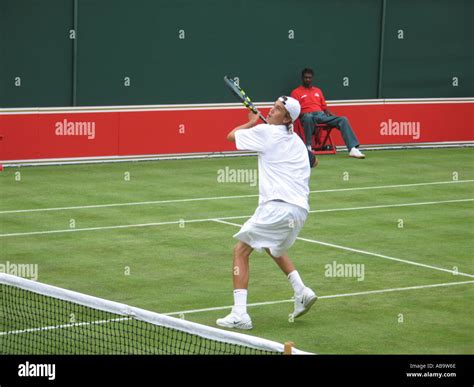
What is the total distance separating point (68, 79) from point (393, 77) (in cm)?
908

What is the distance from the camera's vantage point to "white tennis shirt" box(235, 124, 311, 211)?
11148 millimetres

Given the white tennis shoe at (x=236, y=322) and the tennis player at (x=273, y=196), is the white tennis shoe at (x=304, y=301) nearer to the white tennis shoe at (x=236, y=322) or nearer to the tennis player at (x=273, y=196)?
the tennis player at (x=273, y=196)

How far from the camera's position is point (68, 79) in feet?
77.9

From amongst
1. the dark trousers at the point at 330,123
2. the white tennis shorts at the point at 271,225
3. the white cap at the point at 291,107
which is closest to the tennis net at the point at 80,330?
the white tennis shorts at the point at 271,225

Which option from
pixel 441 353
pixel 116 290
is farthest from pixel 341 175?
pixel 441 353

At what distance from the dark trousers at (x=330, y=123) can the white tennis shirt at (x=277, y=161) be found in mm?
13951

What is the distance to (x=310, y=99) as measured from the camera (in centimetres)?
2583

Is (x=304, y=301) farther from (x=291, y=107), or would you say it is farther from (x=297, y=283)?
(x=291, y=107)

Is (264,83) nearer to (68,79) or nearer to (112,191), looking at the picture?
(68,79)

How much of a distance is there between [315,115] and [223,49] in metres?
2.66

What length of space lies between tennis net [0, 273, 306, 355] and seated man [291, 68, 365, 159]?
14.0 metres

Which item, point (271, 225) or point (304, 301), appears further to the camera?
point (304, 301)

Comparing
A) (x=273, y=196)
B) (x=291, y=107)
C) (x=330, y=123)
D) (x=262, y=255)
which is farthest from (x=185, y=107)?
(x=273, y=196)

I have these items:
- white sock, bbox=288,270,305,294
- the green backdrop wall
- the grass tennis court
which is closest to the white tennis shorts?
white sock, bbox=288,270,305,294
